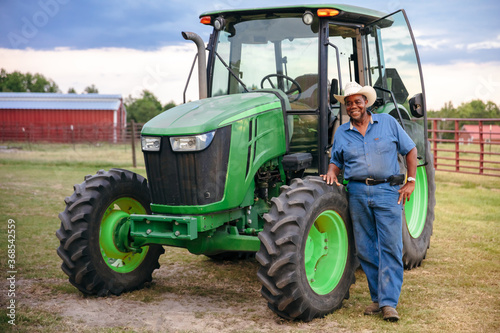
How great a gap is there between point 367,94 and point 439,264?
8.68 ft

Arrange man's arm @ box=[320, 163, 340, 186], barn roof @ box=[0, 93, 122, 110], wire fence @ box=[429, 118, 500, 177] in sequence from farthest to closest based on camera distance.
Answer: barn roof @ box=[0, 93, 122, 110] → wire fence @ box=[429, 118, 500, 177] → man's arm @ box=[320, 163, 340, 186]

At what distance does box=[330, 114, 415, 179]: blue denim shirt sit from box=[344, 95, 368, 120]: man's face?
0.10 meters

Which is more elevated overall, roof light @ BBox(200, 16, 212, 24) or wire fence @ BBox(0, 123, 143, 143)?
roof light @ BBox(200, 16, 212, 24)

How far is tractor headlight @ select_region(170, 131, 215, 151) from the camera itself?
4504 mm

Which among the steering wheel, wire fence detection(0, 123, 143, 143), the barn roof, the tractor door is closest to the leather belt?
the steering wheel

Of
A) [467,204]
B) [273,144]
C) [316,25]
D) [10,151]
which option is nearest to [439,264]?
[273,144]

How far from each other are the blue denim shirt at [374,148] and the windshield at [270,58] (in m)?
0.80

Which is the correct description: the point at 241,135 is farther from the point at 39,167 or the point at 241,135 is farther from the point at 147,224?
the point at 39,167

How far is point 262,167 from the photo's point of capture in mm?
5055

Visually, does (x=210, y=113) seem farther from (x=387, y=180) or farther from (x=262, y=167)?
(x=387, y=180)

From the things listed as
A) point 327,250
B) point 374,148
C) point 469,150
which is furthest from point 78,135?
point 374,148

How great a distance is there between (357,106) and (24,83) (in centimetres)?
5738

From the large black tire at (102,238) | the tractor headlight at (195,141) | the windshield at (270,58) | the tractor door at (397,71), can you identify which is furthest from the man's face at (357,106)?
the large black tire at (102,238)

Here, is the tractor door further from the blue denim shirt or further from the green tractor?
the blue denim shirt
